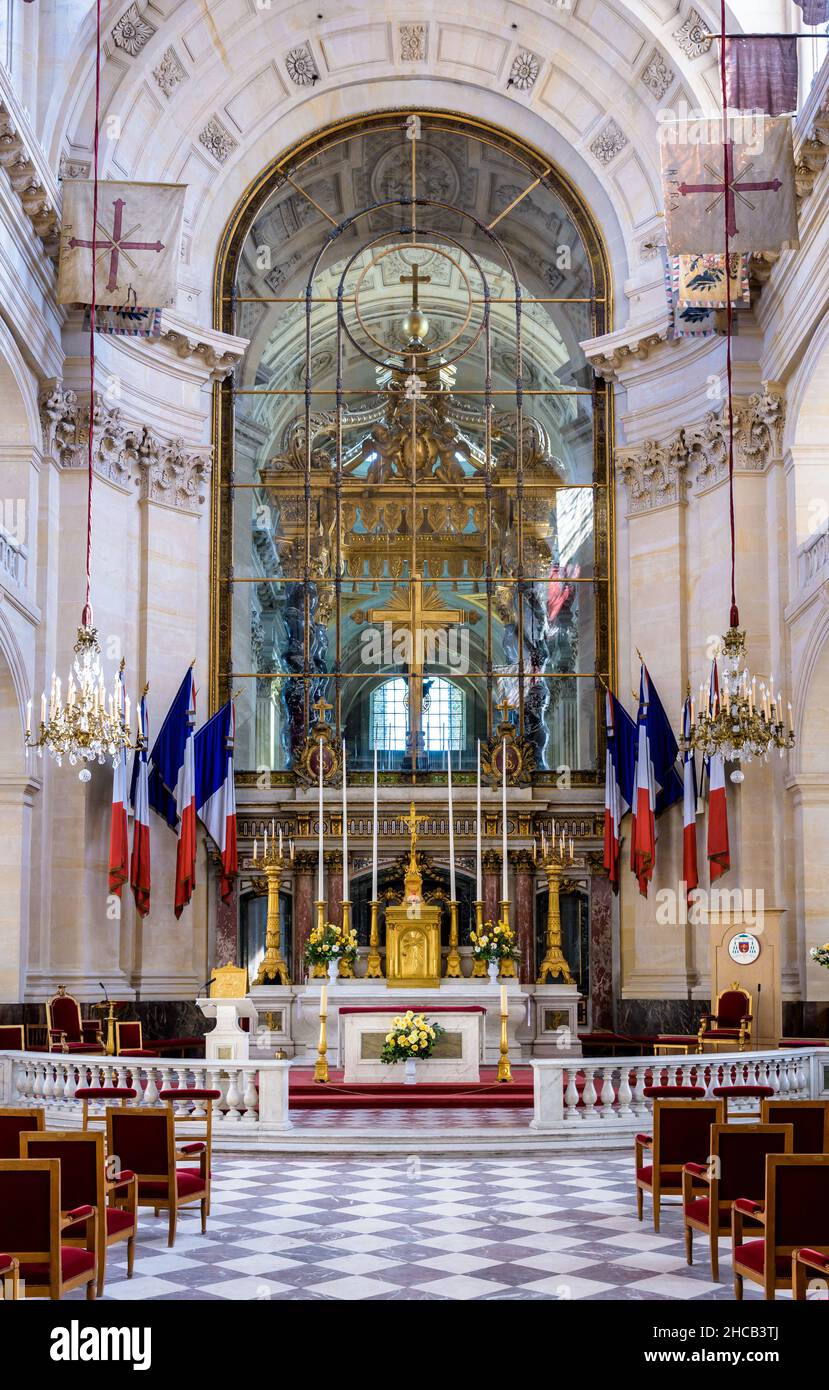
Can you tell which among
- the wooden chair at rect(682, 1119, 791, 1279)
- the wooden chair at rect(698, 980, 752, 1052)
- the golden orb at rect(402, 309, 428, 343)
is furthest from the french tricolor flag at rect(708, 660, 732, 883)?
the wooden chair at rect(682, 1119, 791, 1279)

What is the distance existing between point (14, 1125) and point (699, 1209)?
3923 millimetres

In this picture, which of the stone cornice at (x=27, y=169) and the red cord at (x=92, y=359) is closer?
the stone cornice at (x=27, y=169)

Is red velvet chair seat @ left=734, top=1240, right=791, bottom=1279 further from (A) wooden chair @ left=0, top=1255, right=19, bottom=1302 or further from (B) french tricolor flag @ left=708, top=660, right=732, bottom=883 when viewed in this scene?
(B) french tricolor flag @ left=708, top=660, right=732, bottom=883

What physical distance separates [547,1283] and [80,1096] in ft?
18.6

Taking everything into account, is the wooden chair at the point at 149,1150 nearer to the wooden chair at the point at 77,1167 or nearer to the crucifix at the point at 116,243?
the wooden chair at the point at 77,1167

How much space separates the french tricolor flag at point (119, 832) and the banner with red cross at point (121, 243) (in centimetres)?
464

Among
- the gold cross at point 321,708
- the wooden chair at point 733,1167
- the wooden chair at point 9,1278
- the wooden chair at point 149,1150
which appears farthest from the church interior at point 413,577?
the wooden chair at point 9,1278

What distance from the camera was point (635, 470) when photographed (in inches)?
853

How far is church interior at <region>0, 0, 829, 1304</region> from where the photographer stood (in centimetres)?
1563

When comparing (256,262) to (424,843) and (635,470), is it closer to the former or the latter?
(635,470)

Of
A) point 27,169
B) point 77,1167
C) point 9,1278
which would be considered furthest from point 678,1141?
point 27,169

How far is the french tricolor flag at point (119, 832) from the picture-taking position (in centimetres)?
1869

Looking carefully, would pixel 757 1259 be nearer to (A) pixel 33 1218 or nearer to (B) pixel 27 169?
(A) pixel 33 1218
